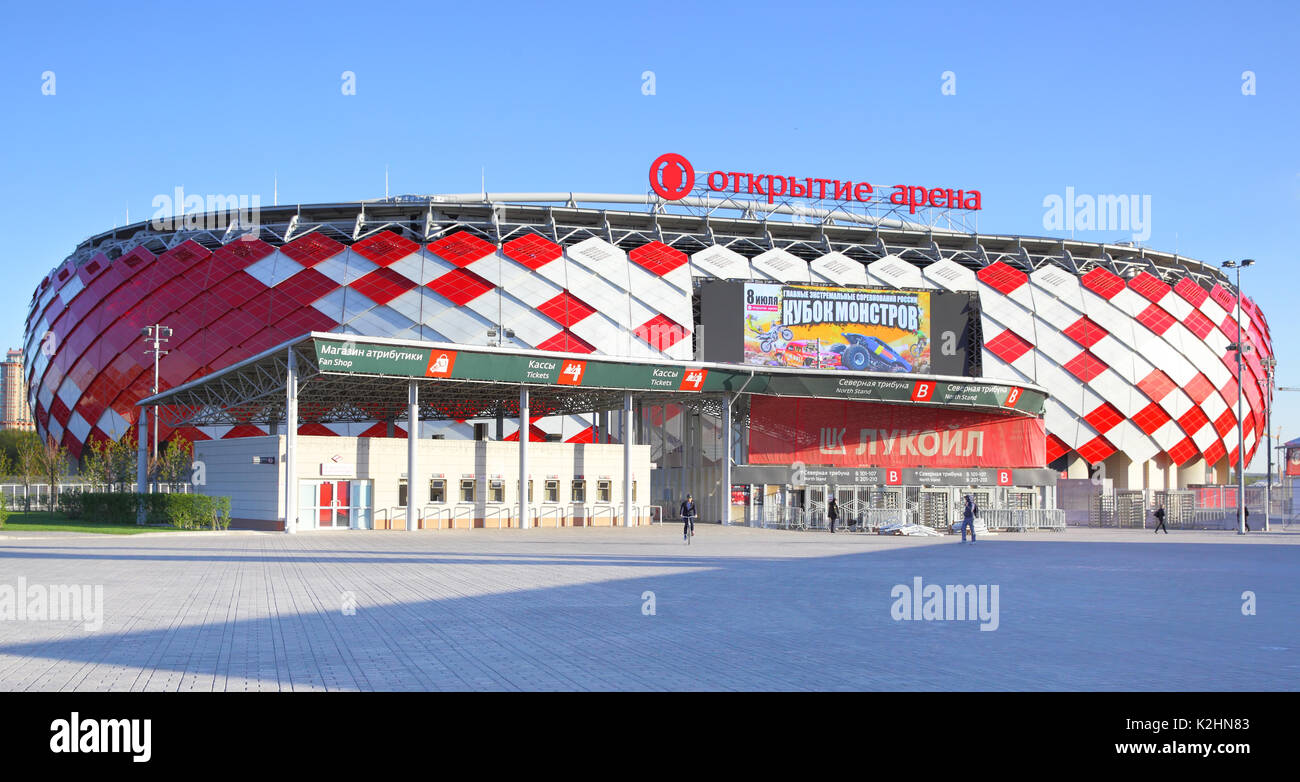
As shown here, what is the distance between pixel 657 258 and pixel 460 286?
11711 millimetres

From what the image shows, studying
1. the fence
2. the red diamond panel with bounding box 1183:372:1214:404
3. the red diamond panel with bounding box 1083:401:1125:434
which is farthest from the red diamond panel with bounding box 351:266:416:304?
the red diamond panel with bounding box 1183:372:1214:404

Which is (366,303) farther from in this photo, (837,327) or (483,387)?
(837,327)

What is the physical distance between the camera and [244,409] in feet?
148

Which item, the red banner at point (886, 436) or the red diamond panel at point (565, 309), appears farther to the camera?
the red diamond panel at point (565, 309)

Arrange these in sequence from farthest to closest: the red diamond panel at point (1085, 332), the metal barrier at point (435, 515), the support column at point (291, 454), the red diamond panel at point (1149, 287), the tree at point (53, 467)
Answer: the red diamond panel at point (1149, 287) < the red diamond panel at point (1085, 332) < the tree at point (53, 467) < the metal barrier at point (435, 515) < the support column at point (291, 454)

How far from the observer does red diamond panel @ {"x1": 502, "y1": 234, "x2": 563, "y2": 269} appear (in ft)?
202

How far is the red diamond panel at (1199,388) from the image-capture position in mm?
72188

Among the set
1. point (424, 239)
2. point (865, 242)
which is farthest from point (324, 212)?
point (865, 242)

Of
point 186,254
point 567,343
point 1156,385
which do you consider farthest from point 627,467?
point 1156,385

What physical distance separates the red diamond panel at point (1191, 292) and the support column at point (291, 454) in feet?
205

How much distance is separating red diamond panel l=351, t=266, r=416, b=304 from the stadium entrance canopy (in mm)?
9415

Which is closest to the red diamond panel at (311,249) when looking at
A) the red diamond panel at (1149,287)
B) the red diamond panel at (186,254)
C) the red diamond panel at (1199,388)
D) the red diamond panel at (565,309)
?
the red diamond panel at (186,254)

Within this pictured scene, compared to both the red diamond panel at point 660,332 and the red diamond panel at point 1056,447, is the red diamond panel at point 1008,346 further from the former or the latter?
the red diamond panel at point 660,332

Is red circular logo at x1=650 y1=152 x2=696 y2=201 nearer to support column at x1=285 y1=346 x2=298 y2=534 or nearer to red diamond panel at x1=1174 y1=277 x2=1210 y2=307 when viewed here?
support column at x1=285 y1=346 x2=298 y2=534
